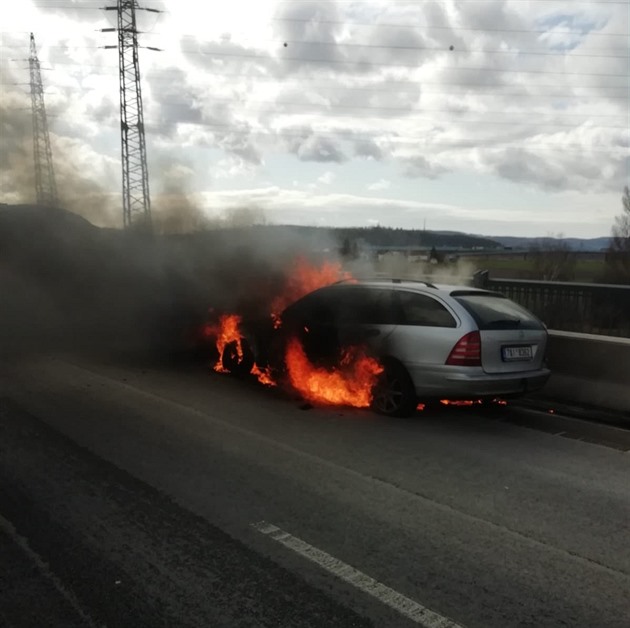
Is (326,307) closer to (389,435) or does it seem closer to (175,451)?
(389,435)

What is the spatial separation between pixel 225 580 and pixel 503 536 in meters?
1.79

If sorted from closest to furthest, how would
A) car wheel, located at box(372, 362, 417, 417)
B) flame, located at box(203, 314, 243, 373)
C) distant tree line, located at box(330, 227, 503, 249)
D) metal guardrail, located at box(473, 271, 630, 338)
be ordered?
car wheel, located at box(372, 362, 417, 417)
flame, located at box(203, 314, 243, 373)
metal guardrail, located at box(473, 271, 630, 338)
distant tree line, located at box(330, 227, 503, 249)

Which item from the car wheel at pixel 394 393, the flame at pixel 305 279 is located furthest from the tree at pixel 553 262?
the car wheel at pixel 394 393

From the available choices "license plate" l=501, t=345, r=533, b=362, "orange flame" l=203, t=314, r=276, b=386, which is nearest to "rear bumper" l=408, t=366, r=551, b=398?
"license plate" l=501, t=345, r=533, b=362

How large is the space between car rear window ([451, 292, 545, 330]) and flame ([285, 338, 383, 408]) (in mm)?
1218

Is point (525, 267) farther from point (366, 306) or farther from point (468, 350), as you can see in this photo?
point (468, 350)

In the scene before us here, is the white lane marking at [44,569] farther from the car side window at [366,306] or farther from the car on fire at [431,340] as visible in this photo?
the car side window at [366,306]

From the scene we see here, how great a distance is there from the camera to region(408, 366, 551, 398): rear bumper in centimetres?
646

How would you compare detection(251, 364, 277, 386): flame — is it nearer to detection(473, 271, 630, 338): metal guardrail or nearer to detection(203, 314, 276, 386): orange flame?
detection(203, 314, 276, 386): orange flame

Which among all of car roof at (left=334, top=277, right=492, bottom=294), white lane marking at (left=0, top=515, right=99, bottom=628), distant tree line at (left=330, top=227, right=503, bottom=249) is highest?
distant tree line at (left=330, top=227, right=503, bottom=249)

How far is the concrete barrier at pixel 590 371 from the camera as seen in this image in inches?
291

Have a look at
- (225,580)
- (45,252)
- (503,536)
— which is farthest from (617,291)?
(45,252)

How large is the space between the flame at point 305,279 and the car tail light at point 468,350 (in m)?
3.13

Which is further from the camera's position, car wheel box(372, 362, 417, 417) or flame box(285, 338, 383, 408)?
flame box(285, 338, 383, 408)
